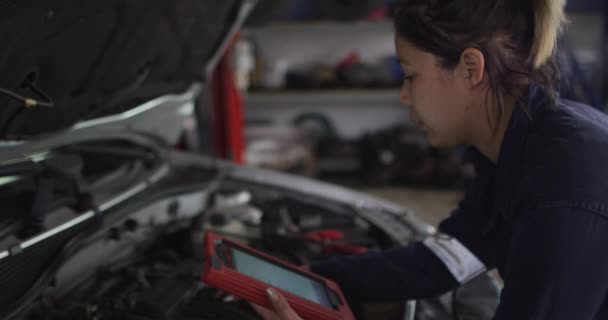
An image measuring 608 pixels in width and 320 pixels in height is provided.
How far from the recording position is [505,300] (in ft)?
2.17

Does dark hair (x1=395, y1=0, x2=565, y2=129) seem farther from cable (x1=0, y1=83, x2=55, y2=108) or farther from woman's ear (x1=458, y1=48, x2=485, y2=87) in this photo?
cable (x1=0, y1=83, x2=55, y2=108)

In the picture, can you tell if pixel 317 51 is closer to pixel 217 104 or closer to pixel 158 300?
pixel 217 104

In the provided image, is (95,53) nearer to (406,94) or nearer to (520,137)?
(406,94)

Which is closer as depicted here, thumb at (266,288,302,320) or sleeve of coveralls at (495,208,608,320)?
sleeve of coveralls at (495,208,608,320)

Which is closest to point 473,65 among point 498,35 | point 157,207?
point 498,35

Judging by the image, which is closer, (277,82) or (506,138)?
(506,138)

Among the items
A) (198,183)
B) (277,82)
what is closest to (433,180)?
(277,82)

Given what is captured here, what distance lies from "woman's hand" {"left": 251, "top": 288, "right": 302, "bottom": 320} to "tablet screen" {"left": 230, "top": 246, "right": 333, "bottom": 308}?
0.15 feet

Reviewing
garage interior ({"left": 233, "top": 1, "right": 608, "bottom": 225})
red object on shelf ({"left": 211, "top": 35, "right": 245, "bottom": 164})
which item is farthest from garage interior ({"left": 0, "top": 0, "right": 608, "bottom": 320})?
garage interior ({"left": 233, "top": 1, "right": 608, "bottom": 225})

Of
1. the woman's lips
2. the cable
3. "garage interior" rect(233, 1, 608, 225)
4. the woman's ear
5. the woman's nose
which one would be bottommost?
"garage interior" rect(233, 1, 608, 225)

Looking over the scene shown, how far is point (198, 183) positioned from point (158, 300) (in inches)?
20.1

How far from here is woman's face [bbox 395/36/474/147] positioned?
75cm

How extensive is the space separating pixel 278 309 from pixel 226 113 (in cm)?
225

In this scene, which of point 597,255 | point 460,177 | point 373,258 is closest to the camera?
point 597,255
